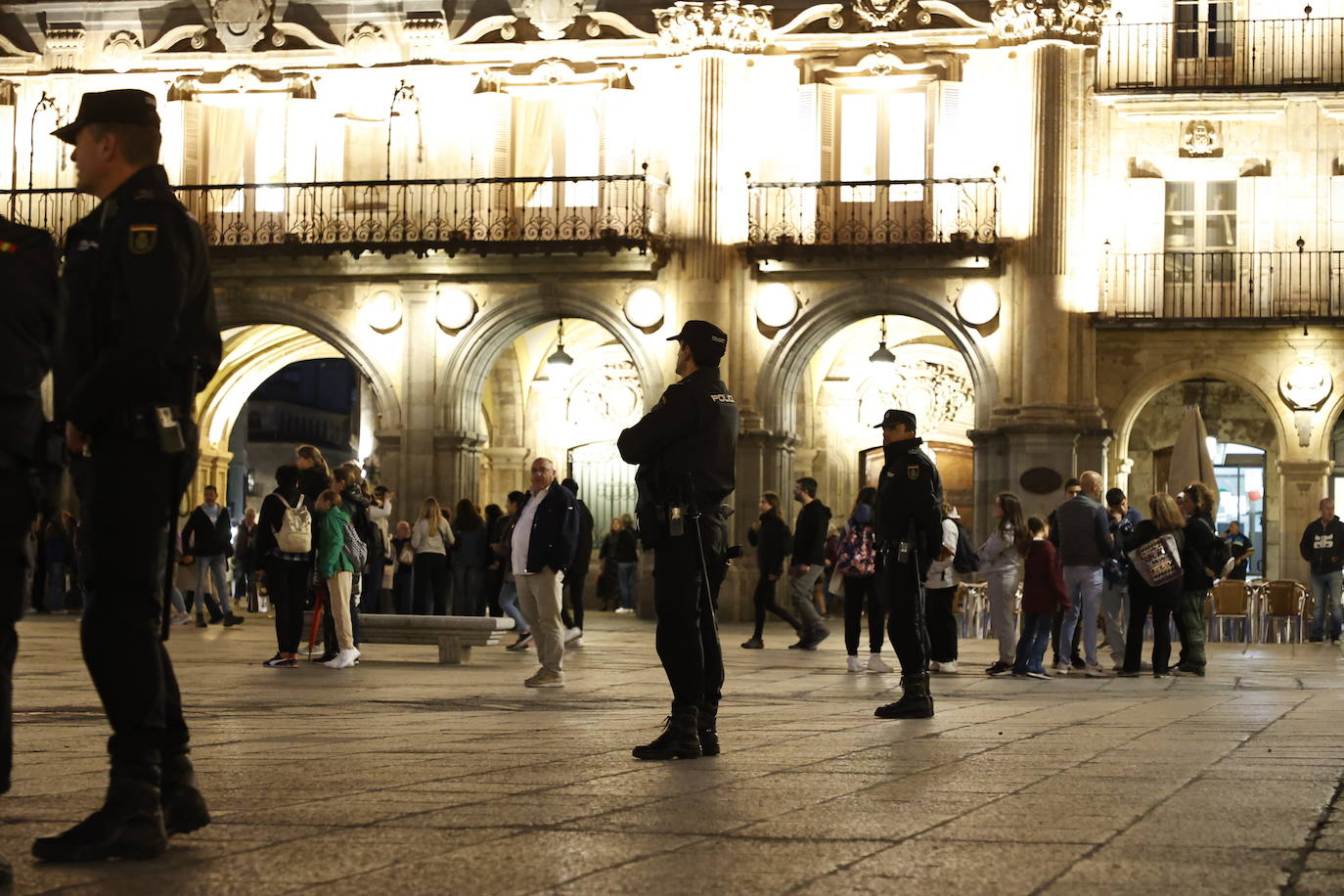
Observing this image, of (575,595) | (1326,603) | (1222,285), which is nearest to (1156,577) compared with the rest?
(575,595)

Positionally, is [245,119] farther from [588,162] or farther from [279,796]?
[279,796]

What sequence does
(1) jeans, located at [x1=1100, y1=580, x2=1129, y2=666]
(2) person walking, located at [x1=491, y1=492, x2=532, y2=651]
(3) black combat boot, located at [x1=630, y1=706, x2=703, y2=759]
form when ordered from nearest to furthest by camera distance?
(3) black combat boot, located at [x1=630, y1=706, x2=703, y2=759] < (1) jeans, located at [x1=1100, y1=580, x2=1129, y2=666] < (2) person walking, located at [x1=491, y1=492, x2=532, y2=651]

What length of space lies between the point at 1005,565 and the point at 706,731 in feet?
31.4

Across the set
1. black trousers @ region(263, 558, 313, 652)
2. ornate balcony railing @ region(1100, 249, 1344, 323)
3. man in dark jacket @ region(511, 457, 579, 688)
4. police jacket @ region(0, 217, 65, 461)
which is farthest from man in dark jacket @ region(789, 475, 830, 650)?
police jacket @ region(0, 217, 65, 461)

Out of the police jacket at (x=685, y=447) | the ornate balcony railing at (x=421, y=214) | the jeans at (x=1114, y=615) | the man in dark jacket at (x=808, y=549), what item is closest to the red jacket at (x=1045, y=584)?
the jeans at (x=1114, y=615)

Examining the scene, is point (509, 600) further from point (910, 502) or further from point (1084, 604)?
point (910, 502)

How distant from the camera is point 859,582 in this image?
18.0m

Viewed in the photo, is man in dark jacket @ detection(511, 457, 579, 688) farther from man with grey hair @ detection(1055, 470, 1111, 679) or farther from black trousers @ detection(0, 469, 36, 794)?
black trousers @ detection(0, 469, 36, 794)

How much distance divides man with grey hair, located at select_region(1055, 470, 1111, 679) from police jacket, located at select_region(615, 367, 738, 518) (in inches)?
355

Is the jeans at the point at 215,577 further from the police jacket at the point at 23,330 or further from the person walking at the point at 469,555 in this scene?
the police jacket at the point at 23,330

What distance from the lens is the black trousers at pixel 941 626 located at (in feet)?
55.0

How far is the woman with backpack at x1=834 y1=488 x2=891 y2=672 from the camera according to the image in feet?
55.7

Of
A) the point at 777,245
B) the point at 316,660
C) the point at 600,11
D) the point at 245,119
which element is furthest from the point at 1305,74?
the point at 316,660

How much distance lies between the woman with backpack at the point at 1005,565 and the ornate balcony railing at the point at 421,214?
1254 centimetres
